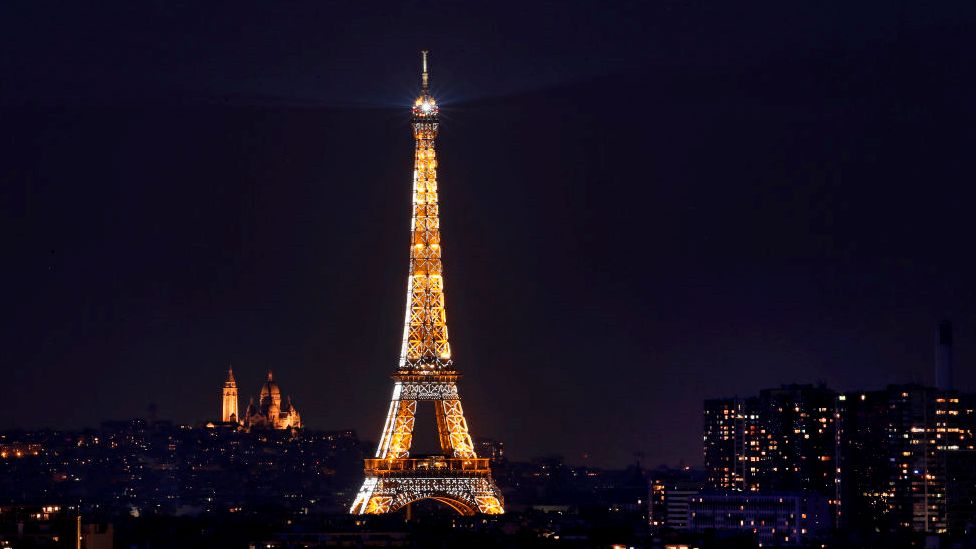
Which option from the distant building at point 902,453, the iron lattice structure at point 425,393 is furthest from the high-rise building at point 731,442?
the iron lattice structure at point 425,393

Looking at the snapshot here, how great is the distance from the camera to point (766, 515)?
121 m

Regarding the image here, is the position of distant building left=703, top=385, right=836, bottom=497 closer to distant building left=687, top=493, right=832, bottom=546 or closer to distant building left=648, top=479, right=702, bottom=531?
distant building left=648, top=479, right=702, bottom=531

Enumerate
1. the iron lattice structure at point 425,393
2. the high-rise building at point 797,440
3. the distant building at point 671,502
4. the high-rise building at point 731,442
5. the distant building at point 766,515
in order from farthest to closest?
the high-rise building at point 731,442
the high-rise building at point 797,440
the distant building at point 671,502
the distant building at point 766,515
the iron lattice structure at point 425,393

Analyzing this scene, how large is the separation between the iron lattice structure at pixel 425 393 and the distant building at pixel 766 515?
19.6 m

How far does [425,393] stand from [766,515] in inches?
1016

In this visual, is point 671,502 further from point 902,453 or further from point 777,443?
point 902,453

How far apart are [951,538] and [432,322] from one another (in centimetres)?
1864

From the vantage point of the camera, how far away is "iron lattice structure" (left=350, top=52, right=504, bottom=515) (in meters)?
99.4

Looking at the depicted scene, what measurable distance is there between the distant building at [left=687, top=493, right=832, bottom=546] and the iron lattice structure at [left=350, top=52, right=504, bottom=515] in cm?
1959

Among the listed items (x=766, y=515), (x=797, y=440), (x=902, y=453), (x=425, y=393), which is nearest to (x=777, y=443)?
(x=797, y=440)

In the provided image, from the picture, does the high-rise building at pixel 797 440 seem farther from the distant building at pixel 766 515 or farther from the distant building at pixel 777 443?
the distant building at pixel 766 515

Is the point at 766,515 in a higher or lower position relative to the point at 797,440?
lower

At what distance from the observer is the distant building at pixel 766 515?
118562 mm

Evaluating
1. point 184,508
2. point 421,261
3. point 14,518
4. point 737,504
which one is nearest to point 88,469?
point 184,508
